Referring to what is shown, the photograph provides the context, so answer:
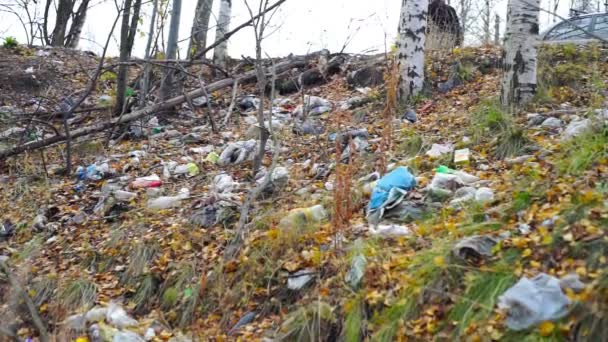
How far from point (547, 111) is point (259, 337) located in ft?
9.08

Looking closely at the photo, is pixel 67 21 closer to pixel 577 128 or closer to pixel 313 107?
pixel 313 107

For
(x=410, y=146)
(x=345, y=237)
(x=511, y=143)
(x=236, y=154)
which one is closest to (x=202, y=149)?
(x=236, y=154)

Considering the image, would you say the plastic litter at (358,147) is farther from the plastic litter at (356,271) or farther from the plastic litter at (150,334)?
the plastic litter at (150,334)

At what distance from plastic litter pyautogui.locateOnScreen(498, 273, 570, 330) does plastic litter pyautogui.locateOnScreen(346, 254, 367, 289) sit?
650 millimetres

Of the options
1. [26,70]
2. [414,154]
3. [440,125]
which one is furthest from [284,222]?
[26,70]

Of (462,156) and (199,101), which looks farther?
(199,101)

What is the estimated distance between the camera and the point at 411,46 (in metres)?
5.37

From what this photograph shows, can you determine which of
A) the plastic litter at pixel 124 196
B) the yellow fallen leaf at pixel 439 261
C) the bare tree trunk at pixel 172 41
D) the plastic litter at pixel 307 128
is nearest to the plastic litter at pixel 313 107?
the plastic litter at pixel 307 128

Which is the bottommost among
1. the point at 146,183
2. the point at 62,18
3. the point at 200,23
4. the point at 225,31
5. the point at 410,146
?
the point at 146,183

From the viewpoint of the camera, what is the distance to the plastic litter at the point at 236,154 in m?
4.57

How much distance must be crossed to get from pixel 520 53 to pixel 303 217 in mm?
2249

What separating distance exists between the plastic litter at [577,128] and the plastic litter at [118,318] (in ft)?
8.35

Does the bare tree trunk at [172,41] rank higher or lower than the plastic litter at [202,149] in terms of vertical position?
higher

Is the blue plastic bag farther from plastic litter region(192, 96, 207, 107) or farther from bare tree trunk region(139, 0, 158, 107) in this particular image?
plastic litter region(192, 96, 207, 107)
